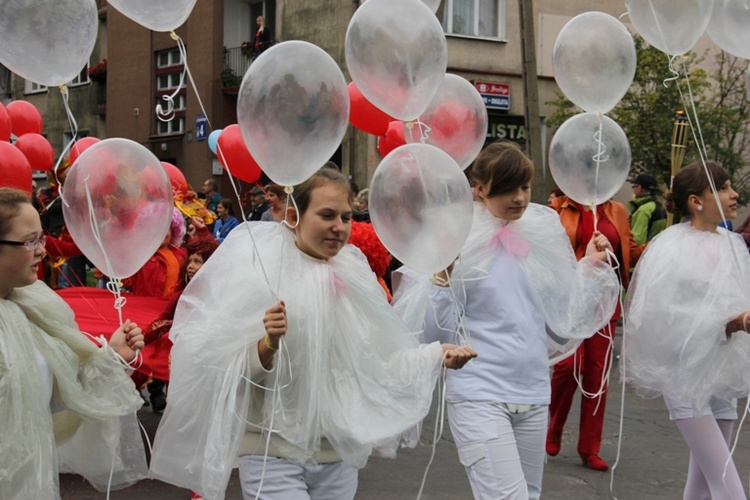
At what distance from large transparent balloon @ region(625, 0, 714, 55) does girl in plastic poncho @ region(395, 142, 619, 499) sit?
38.3 inches

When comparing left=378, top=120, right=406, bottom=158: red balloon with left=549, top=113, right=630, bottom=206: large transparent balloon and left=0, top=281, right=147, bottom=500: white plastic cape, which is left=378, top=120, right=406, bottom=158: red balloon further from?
left=0, top=281, right=147, bottom=500: white plastic cape

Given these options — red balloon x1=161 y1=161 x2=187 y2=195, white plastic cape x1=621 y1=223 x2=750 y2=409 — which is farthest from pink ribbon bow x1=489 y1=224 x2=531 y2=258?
red balloon x1=161 y1=161 x2=187 y2=195

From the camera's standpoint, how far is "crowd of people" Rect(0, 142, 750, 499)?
2.88 metres

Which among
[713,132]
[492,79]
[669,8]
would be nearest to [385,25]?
[669,8]

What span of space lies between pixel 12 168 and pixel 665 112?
13.3 meters

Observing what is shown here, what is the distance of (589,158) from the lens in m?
4.23

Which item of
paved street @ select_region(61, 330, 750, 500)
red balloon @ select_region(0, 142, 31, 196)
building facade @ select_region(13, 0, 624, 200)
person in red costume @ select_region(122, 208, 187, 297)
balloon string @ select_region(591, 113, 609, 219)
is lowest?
paved street @ select_region(61, 330, 750, 500)

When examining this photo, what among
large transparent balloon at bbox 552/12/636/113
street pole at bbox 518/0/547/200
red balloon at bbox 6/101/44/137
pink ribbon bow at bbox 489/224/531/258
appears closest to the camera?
pink ribbon bow at bbox 489/224/531/258

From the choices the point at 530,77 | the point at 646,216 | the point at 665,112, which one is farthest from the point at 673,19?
the point at 665,112

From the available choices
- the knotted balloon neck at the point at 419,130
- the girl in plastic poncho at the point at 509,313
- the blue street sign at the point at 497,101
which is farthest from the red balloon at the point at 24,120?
the blue street sign at the point at 497,101

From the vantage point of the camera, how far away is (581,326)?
3.91m

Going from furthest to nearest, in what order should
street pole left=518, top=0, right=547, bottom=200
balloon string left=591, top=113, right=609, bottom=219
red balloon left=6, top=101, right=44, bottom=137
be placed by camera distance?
street pole left=518, top=0, right=547, bottom=200 → red balloon left=6, top=101, right=44, bottom=137 → balloon string left=591, top=113, right=609, bottom=219

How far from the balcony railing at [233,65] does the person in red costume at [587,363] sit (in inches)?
646

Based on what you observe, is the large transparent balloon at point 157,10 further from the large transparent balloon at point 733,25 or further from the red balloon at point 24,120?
the red balloon at point 24,120
